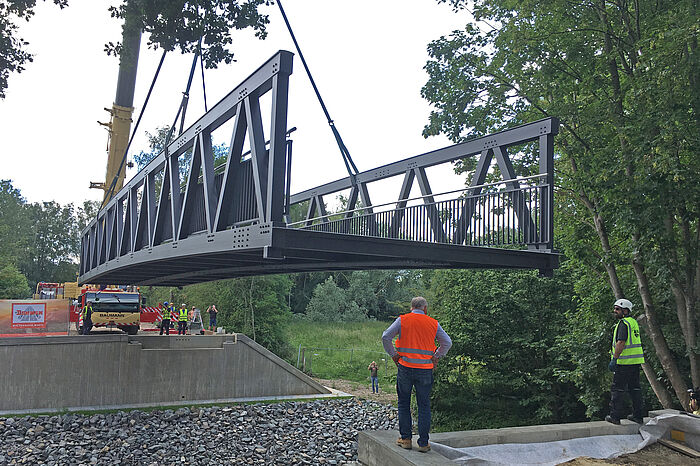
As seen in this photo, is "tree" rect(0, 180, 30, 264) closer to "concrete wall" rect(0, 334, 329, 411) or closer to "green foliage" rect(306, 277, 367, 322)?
"green foliage" rect(306, 277, 367, 322)

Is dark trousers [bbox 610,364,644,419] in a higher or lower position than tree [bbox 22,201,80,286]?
lower

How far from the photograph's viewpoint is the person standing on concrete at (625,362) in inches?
277

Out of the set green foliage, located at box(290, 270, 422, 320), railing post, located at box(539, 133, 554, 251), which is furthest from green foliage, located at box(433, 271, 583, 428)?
green foliage, located at box(290, 270, 422, 320)

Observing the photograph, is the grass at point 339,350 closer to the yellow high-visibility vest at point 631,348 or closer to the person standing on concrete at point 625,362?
the person standing on concrete at point 625,362

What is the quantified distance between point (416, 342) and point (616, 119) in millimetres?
7795

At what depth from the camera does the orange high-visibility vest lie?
558 centimetres

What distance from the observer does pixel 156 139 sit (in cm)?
4712

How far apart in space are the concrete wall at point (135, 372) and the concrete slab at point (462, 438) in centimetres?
1656

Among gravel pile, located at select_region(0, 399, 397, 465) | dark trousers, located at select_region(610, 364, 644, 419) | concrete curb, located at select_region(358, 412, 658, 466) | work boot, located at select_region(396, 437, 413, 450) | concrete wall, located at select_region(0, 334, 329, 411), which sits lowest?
gravel pile, located at select_region(0, 399, 397, 465)

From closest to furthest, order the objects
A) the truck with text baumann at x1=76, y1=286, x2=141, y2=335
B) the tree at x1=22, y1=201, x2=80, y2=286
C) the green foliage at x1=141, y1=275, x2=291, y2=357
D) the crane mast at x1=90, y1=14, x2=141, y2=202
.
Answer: the truck with text baumann at x1=76, y1=286, x2=141, y2=335 → the crane mast at x1=90, y1=14, x2=141, y2=202 → the green foliage at x1=141, y1=275, x2=291, y2=357 → the tree at x1=22, y1=201, x2=80, y2=286

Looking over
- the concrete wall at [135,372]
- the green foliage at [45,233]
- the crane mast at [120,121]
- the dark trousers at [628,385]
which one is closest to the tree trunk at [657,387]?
the dark trousers at [628,385]

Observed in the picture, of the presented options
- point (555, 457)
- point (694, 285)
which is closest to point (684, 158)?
point (694, 285)

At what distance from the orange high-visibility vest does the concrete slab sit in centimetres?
86

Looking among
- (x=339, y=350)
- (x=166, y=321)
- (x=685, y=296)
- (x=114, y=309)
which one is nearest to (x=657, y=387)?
(x=685, y=296)
